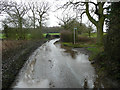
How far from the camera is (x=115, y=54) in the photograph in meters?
4.21

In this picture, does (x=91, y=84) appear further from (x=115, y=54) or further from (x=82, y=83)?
(x=115, y=54)

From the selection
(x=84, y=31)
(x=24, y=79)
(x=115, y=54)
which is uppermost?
(x=84, y=31)

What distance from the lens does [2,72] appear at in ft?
15.9

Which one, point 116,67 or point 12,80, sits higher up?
point 116,67

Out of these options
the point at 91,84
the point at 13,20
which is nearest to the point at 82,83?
the point at 91,84

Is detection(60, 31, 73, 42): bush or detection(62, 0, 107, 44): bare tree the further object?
detection(60, 31, 73, 42): bush

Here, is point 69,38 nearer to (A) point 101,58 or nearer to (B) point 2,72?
(A) point 101,58

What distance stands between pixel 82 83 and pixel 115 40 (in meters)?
2.22

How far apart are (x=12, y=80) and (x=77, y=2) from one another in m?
12.7

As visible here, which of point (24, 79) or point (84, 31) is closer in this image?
point (24, 79)

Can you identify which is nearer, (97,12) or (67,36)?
(97,12)

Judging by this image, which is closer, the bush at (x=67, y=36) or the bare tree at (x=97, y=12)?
the bare tree at (x=97, y=12)

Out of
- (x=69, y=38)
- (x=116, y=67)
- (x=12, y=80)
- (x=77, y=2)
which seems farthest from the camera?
(x=69, y=38)

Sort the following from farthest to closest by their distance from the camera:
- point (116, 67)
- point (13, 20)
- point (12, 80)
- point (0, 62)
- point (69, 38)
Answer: point (69, 38) → point (13, 20) → point (0, 62) → point (12, 80) → point (116, 67)
